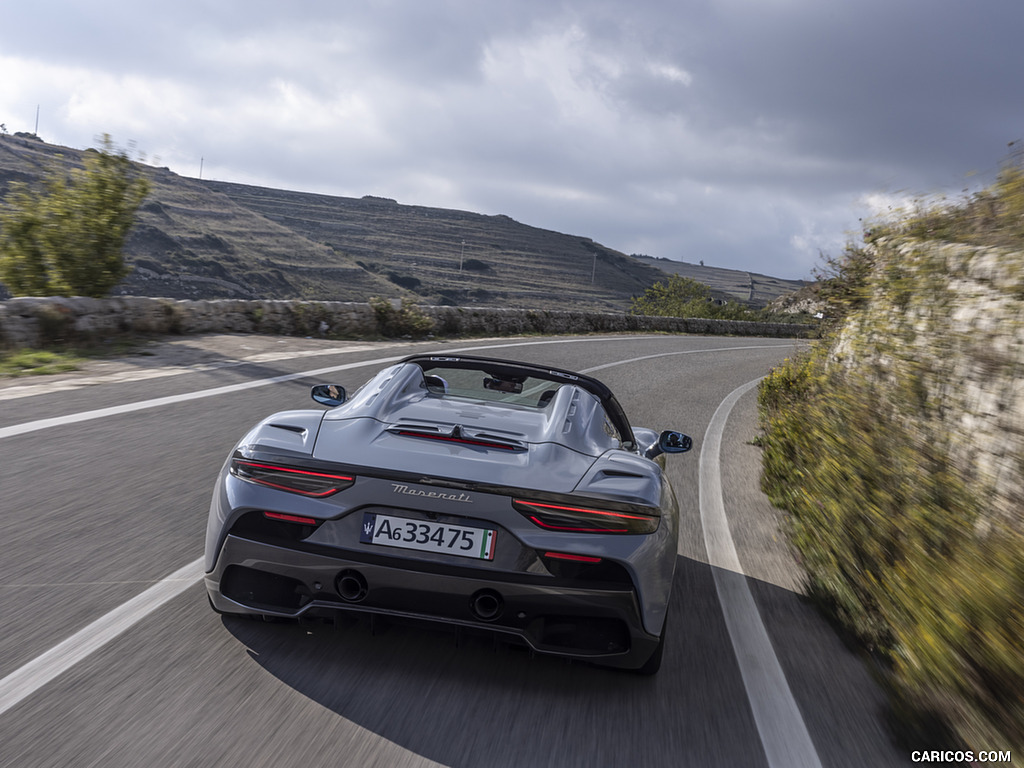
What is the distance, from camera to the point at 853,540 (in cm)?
455

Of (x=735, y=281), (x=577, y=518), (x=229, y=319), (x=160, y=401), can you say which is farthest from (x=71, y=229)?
(x=735, y=281)

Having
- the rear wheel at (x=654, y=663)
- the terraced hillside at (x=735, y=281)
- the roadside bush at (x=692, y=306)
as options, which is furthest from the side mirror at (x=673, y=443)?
the terraced hillside at (x=735, y=281)

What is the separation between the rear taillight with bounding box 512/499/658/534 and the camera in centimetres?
298

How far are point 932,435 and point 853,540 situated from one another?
28.1 inches

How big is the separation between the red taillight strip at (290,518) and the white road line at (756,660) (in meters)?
1.82

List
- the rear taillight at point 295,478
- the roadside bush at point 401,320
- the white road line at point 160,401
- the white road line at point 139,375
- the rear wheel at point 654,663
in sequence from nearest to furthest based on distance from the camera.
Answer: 1. the rear taillight at point 295,478
2. the rear wheel at point 654,663
3. the white road line at point 160,401
4. the white road line at point 139,375
5. the roadside bush at point 401,320

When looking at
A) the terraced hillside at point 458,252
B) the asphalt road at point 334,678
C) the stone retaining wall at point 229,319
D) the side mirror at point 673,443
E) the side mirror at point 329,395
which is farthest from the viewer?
the terraced hillside at point 458,252

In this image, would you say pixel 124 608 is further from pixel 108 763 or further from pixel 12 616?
pixel 108 763

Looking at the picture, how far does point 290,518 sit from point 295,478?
0.50 feet

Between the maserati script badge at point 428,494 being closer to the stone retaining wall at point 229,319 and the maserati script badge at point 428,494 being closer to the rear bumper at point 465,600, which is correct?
the rear bumper at point 465,600

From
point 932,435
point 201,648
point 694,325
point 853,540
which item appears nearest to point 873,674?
point 853,540

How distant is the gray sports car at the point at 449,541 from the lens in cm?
294

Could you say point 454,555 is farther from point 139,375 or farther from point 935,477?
point 139,375

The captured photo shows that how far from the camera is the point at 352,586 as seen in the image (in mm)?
2971
